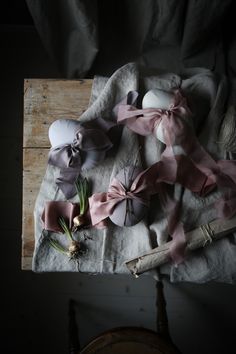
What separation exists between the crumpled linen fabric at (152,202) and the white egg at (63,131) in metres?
0.04

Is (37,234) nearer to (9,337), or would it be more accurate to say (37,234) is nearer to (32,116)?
(32,116)

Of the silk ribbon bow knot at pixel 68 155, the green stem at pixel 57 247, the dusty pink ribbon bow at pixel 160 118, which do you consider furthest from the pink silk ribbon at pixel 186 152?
the green stem at pixel 57 247

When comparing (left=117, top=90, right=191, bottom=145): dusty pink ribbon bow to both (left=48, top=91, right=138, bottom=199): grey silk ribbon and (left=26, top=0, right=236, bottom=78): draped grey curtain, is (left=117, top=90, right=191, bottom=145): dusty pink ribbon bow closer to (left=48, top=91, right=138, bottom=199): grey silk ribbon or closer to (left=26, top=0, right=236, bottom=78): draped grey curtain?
(left=48, top=91, right=138, bottom=199): grey silk ribbon

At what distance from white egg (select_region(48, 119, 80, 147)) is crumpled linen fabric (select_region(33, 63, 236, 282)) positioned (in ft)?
0.14

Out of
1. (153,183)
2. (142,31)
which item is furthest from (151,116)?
(142,31)

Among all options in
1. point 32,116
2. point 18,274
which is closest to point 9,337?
point 18,274

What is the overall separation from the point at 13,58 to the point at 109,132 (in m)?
0.59

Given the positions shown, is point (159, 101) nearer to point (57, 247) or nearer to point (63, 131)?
point (63, 131)

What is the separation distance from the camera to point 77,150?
2.21 feet

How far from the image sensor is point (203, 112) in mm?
722

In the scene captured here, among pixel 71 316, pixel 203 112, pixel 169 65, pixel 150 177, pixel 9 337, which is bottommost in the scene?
pixel 9 337

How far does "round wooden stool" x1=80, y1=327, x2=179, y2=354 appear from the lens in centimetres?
79

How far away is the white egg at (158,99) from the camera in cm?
68

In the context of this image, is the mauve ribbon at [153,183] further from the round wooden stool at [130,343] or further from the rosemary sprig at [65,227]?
the round wooden stool at [130,343]
